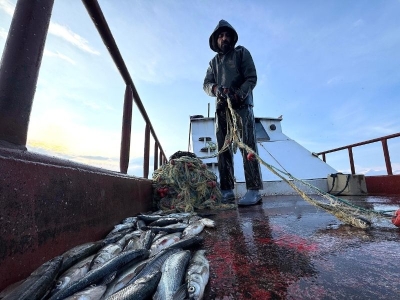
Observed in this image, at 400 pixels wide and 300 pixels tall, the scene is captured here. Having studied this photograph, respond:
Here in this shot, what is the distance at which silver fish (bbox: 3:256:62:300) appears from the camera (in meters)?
0.90

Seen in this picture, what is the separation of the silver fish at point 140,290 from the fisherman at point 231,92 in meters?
3.04

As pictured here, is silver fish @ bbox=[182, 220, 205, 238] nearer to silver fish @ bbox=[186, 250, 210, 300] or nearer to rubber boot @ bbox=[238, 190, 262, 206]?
silver fish @ bbox=[186, 250, 210, 300]

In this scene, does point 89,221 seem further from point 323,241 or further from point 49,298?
point 323,241

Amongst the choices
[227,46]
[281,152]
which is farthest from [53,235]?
[281,152]

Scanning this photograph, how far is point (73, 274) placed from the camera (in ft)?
3.92

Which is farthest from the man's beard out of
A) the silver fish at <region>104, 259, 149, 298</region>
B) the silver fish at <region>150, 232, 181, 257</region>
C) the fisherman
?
the silver fish at <region>104, 259, 149, 298</region>

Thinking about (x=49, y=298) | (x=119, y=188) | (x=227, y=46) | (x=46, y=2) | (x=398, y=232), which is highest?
(x=227, y=46)

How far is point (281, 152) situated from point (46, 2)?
8469 millimetres

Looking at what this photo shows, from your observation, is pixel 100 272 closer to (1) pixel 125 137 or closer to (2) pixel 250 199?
(1) pixel 125 137

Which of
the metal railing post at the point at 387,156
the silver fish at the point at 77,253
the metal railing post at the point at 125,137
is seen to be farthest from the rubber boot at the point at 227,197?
the metal railing post at the point at 387,156

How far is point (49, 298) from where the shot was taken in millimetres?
965

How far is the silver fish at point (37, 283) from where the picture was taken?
0.90 m

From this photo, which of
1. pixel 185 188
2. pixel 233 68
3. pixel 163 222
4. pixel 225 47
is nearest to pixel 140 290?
pixel 163 222

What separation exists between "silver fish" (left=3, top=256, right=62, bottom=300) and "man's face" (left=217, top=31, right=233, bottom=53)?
4.29m
